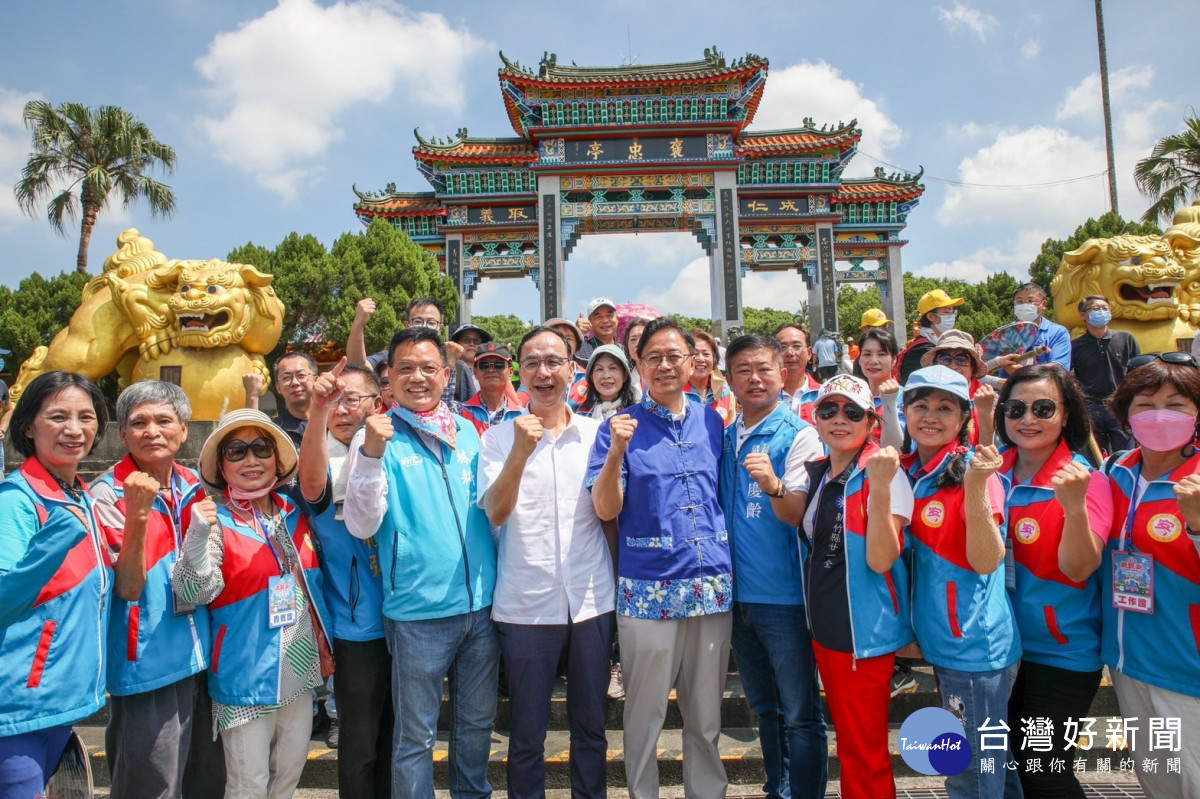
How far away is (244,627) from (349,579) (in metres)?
0.38

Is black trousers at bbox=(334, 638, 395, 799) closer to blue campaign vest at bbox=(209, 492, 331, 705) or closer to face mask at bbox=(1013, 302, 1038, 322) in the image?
blue campaign vest at bbox=(209, 492, 331, 705)

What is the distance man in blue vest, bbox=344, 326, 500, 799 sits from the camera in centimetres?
228

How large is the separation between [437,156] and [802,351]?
587 inches

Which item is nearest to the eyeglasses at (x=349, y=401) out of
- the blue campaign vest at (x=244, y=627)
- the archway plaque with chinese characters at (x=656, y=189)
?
the blue campaign vest at (x=244, y=627)

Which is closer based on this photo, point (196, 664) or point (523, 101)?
point (196, 664)

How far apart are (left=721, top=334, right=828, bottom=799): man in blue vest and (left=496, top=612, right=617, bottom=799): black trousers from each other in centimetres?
58

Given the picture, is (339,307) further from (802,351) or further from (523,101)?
(802,351)

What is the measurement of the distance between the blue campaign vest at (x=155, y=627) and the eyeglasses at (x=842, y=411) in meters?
2.17

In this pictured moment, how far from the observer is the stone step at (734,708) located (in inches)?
131

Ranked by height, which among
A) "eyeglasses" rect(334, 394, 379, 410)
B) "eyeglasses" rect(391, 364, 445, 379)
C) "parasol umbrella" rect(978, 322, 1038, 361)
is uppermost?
"parasol umbrella" rect(978, 322, 1038, 361)

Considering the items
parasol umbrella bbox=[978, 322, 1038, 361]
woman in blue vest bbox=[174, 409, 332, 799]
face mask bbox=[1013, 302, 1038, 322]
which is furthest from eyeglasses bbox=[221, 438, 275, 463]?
face mask bbox=[1013, 302, 1038, 322]

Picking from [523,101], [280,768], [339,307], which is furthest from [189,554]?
[523,101]

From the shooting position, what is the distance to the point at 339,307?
13.7 m

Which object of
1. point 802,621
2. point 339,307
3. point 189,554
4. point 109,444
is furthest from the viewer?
point 339,307
